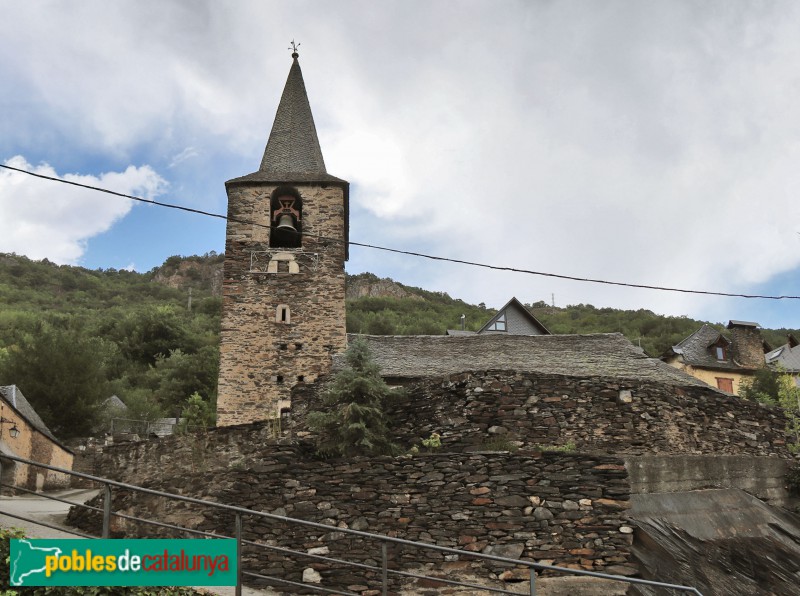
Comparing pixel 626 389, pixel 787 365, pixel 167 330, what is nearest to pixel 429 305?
pixel 167 330

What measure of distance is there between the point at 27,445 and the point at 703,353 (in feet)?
108

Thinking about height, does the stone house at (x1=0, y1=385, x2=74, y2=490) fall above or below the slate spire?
below

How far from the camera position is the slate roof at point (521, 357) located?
16.4 meters

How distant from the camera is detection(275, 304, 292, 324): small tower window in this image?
20156 mm

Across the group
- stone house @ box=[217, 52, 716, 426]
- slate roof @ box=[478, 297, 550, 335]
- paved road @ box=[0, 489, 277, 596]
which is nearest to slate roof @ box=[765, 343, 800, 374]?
slate roof @ box=[478, 297, 550, 335]

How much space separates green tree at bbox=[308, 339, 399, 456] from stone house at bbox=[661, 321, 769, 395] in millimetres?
27702

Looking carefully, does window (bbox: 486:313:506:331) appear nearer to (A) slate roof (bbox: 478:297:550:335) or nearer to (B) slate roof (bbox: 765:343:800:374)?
(A) slate roof (bbox: 478:297:550:335)

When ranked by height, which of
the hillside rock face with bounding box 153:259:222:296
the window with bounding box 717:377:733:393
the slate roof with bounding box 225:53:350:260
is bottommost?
the window with bounding box 717:377:733:393

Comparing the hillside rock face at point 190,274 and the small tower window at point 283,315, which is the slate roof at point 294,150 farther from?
the hillside rock face at point 190,274

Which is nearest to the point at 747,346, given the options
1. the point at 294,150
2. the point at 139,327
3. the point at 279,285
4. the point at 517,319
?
the point at 517,319

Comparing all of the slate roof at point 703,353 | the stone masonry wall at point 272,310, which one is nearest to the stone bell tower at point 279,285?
the stone masonry wall at point 272,310

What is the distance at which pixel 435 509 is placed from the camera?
33.0 feet

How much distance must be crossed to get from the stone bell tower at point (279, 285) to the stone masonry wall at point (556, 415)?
21.7 feet

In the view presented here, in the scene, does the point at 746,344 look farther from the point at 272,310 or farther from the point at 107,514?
the point at 107,514
